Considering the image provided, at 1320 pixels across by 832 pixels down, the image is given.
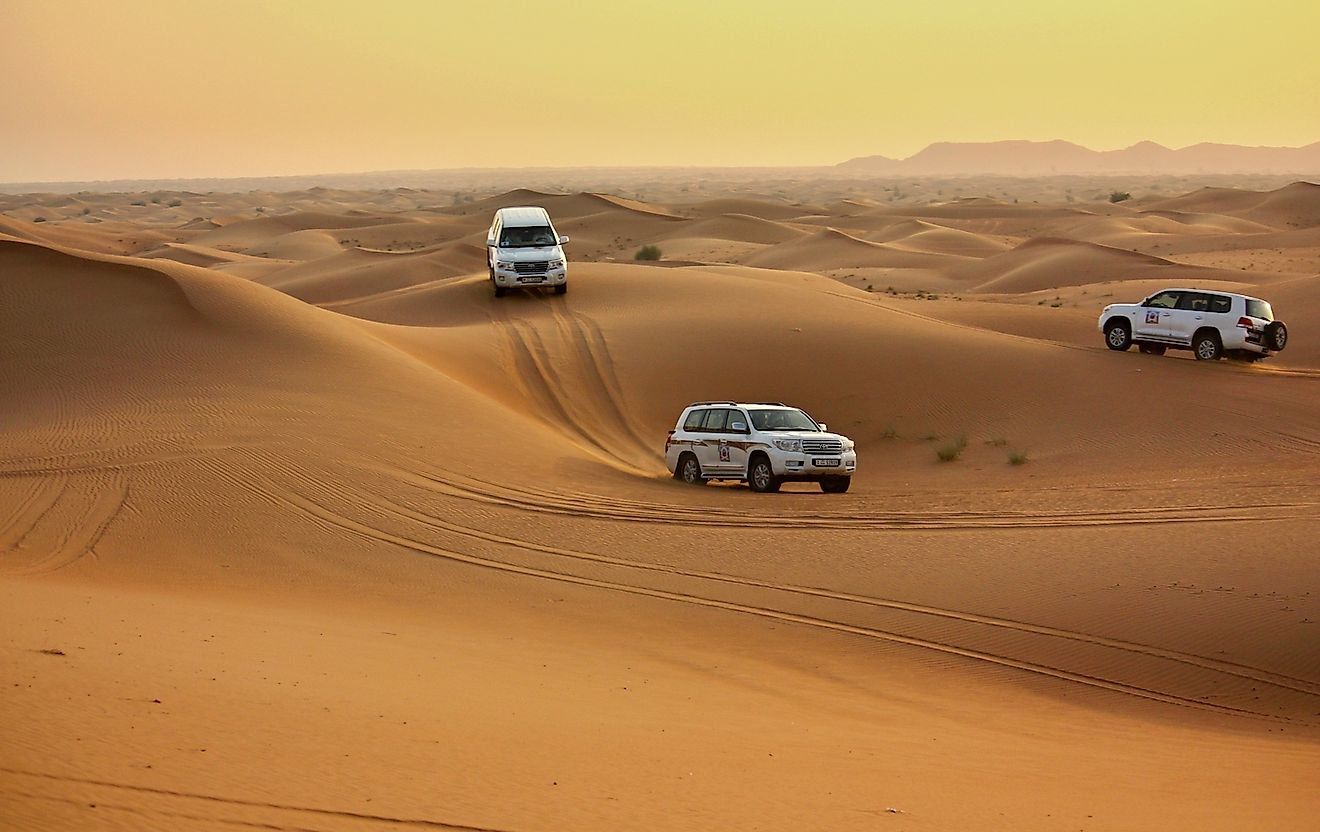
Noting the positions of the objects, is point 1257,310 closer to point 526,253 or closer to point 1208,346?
point 1208,346

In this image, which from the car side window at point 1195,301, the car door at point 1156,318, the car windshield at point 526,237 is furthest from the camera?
the car windshield at point 526,237

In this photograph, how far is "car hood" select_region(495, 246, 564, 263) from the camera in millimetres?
39031

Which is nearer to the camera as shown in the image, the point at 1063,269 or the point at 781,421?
the point at 781,421

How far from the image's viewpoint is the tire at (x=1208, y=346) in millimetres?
30688

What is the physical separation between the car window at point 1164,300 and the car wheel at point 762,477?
14846 millimetres

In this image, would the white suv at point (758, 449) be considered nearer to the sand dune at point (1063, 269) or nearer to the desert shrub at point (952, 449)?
the desert shrub at point (952, 449)

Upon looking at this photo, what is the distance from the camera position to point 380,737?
9.05 meters

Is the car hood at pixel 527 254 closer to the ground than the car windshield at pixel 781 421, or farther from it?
farther from it

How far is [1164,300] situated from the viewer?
31562 mm

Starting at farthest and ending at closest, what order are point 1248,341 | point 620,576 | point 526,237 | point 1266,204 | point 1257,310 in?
1. point 1266,204
2. point 526,237
3. point 1257,310
4. point 1248,341
5. point 620,576

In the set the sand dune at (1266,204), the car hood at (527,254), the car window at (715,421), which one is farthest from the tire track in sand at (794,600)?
the sand dune at (1266,204)

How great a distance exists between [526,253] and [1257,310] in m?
19.7

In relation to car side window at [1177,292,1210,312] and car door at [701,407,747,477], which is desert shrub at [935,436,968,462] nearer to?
car door at [701,407,747,477]

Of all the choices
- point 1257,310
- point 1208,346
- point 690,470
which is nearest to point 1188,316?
point 1208,346
